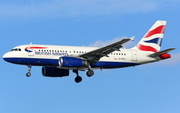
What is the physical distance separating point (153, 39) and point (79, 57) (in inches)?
488

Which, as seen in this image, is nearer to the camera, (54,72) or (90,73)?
(90,73)

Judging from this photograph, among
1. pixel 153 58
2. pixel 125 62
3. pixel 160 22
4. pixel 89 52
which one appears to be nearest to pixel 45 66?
pixel 89 52

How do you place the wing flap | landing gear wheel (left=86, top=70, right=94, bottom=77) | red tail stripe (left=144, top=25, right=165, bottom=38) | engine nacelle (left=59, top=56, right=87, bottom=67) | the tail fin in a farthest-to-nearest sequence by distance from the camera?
1. red tail stripe (left=144, top=25, right=165, bottom=38)
2. the tail fin
3. landing gear wheel (left=86, top=70, right=94, bottom=77)
4. engine nacelle (left=59, top=56, right=87, bottom=67)
5. the wing flap

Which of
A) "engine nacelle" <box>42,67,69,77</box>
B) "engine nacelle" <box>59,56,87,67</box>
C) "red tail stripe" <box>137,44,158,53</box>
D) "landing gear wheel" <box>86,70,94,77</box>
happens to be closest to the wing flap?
"engine nacelle" <box>59,56,87,67</box>

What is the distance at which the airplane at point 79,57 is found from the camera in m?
54.6

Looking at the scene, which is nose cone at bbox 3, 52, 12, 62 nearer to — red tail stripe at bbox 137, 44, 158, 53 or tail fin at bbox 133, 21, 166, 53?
tail fin at bbox 133, 21, 166, 53

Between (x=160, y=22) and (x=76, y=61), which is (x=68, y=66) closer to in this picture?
(x=76, y=61)

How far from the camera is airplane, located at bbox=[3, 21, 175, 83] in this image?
54.6 metres

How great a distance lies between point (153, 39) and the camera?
6272 centimetres

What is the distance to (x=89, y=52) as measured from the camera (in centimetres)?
5491

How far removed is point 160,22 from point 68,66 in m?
16.8

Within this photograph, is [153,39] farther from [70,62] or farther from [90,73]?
[70,62]

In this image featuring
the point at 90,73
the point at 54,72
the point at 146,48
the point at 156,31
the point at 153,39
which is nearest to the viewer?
the point at 90,73

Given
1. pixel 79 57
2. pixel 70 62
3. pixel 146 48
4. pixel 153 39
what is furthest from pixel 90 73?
pixel 153 39
